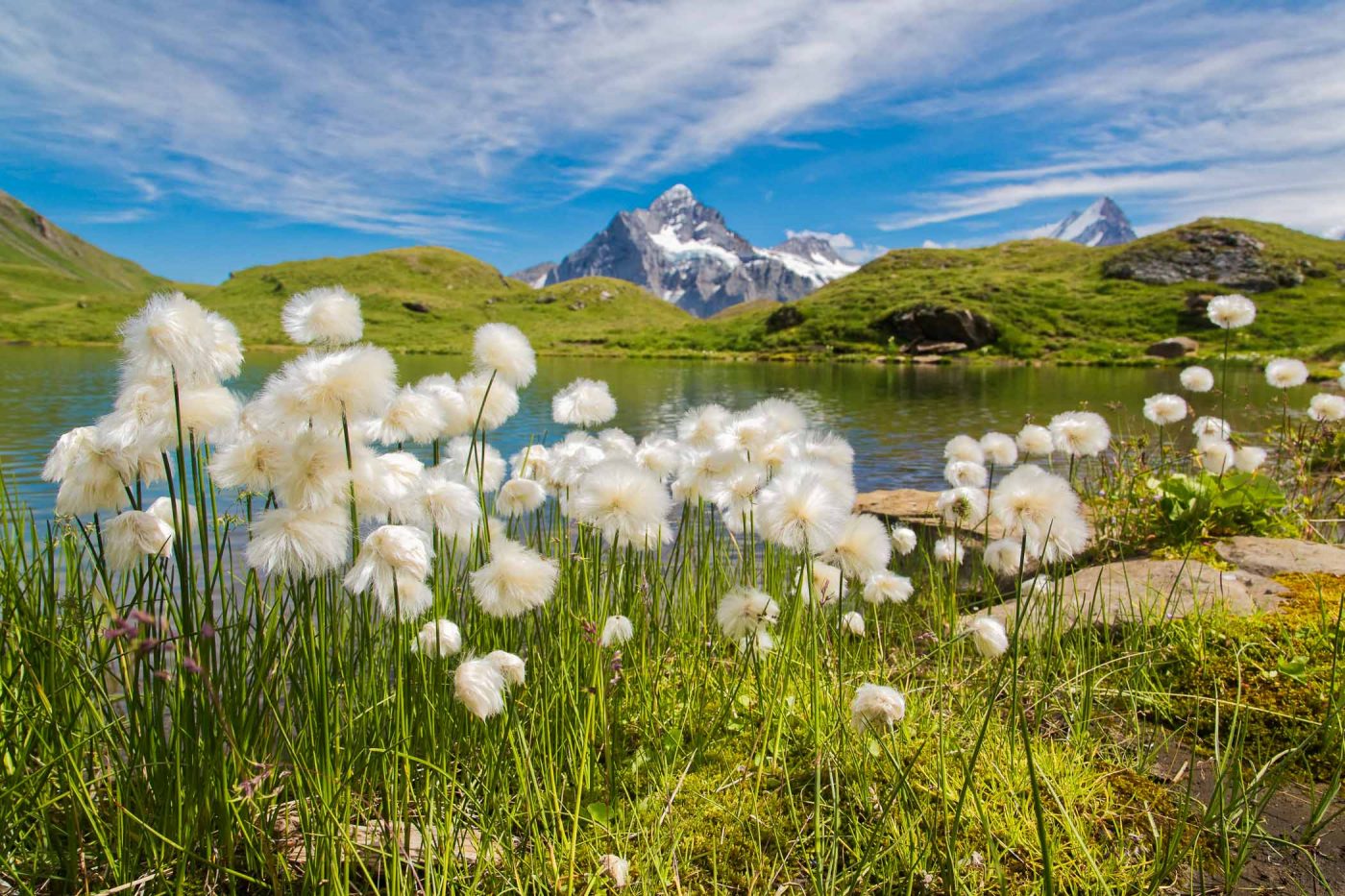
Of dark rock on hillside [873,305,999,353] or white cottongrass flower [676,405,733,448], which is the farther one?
dark rock on hillside [873,305,999,353]

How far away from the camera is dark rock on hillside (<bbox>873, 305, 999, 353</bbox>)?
10562 centimetres

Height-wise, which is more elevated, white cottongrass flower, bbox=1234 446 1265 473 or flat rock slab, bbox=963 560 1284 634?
white cottongrass flower, bbox=1234 446 1265 473

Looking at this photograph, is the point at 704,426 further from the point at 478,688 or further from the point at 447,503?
the point at 478,688

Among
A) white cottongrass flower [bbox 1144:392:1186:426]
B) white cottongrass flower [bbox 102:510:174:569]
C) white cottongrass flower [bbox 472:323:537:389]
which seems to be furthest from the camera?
white cottongrass flower [bbox 1144:392:1186:426]

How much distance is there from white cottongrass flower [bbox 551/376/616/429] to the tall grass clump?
0.57 meters

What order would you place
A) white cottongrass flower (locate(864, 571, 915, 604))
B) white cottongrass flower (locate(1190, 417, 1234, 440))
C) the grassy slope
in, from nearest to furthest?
white cottongrass flower (locate(864, 571, 915, 604)), white cottongrass flower (locate(1190, 417, 1234, 440)), the grassy slope

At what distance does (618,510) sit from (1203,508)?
6744 millimetres

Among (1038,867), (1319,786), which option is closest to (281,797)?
(1038,867)

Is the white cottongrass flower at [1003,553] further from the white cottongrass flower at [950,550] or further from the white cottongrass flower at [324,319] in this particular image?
the white cottongrass flower at [324,319]

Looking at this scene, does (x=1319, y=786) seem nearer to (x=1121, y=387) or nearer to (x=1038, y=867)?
(x=1038, y=867)

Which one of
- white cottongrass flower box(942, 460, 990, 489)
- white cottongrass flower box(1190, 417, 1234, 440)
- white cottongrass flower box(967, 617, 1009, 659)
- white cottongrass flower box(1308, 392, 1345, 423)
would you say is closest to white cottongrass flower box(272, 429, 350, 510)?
white cottongrass flower box(967, 617, 1009, 659)

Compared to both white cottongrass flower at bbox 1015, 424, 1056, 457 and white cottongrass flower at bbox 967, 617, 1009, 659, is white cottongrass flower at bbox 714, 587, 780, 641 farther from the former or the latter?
white cottongrass flower at bbox 1015, 424, 1056, 457

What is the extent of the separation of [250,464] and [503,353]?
1126 mm

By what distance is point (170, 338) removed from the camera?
204 cm
